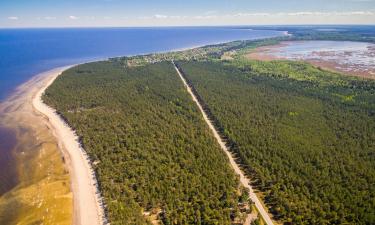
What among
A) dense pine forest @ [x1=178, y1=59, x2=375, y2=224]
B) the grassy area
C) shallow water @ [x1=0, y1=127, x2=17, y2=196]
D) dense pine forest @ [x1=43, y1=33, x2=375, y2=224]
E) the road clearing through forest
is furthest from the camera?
shallow water @ [x1=0, y1=127, x2=17, y2=196]

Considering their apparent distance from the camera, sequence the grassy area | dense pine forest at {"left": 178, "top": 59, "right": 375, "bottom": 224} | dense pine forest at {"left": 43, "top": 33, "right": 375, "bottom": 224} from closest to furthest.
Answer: dense pine forest at {"left": 43, "top": 33, "right": 375, "bottom": 224} → dense pine forest at {"left": 178, "top": 59, "right": 375, "bottom": 224} → the grassy area

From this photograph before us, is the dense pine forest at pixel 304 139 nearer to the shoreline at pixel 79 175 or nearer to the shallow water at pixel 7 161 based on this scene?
the shoreline at pixel 79 175

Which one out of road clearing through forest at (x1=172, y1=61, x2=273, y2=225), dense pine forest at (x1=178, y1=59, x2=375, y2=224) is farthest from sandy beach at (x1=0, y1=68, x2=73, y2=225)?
dense pine forest at (x1=178, y1=59, x2=375, y2=224)

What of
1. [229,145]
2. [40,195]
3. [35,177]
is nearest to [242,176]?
[229,145]

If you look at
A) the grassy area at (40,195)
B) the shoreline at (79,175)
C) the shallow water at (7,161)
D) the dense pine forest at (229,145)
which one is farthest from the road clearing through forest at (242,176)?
the shallow water at (7,161)

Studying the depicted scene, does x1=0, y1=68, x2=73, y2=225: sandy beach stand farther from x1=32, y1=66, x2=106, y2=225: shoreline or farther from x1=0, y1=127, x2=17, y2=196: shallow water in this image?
x1=32, y1=66, x2=106, y2=225: shoreline

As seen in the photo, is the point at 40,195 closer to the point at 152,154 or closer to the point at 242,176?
the point at 152,154
